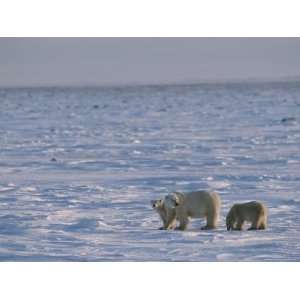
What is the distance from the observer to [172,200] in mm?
7785

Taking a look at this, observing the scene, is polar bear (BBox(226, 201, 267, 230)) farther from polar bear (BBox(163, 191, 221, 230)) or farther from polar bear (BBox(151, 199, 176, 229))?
polar bear (BBox(151, 199, 176, 229))

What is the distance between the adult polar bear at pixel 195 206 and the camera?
7.82 metres

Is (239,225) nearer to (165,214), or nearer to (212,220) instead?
(212,220)

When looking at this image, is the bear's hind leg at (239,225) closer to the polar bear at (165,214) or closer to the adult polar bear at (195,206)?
the adult polar bear at (195,206)

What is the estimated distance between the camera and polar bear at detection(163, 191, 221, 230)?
7820 mm

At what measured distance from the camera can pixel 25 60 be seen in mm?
7961

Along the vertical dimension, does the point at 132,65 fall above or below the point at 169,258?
above

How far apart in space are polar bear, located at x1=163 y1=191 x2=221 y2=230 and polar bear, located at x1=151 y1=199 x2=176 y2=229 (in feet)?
0.07
